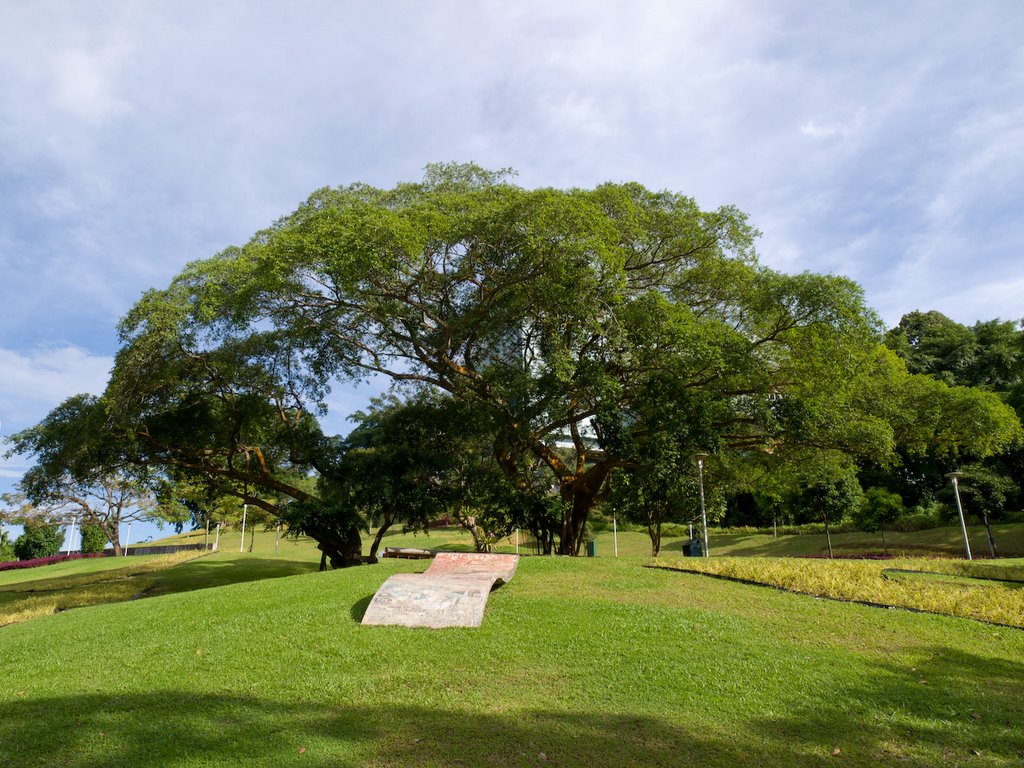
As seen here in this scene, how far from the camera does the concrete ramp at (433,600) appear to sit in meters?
8.25

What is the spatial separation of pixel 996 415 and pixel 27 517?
50.7 meters

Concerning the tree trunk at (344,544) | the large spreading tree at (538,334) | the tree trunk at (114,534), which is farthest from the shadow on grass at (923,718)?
the tree trunk at (114,534)

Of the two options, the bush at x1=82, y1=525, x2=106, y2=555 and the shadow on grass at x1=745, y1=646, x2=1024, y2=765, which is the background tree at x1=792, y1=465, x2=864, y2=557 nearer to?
the shadow on grass at x1=745, y1=646, x2=1024, y2=765

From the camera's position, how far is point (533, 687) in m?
6.22

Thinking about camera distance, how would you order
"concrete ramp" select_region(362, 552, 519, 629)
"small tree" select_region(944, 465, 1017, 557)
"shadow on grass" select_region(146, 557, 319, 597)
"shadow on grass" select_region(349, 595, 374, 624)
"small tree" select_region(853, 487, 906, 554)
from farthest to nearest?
"small tree" select_region(853, 487, 906, 554), "small tree" select_region(944, 465, 1017, 557), "shadow on grass" select_region(146, 557, 319, 597), "shadow on grass" select_region(349, 595, 374, 624), "concrete ramp" select_region(362, 552, 519, 629)

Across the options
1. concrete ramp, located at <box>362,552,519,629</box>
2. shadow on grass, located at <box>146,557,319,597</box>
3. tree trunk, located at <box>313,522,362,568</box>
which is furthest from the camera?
shadow on grass, located at <box>146,557,319,597</box>

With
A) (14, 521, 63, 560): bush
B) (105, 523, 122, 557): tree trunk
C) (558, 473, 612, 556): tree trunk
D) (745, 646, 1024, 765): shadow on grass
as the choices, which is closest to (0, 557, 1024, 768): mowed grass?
(745, 646, 1024, 765): shadow on grass

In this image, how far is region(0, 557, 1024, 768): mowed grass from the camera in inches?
194

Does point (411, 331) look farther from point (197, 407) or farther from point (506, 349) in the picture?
point (197, 407)

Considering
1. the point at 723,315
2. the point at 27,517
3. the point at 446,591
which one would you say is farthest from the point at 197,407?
the point at 27,517

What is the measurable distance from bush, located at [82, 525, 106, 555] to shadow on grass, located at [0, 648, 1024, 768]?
48049 millimetres

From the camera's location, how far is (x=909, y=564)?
47.4 feet

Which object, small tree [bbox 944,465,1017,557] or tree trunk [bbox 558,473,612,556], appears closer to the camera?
tree trunk [bbox 558,473,612,556]

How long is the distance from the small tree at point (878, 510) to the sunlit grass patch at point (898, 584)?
60.1 ft
